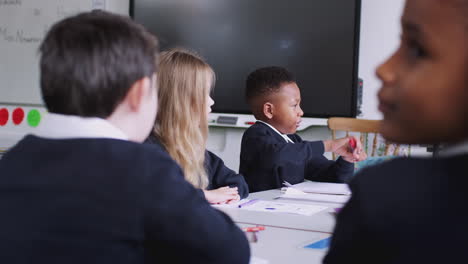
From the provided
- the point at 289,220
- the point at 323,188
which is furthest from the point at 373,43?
the point at 289,220

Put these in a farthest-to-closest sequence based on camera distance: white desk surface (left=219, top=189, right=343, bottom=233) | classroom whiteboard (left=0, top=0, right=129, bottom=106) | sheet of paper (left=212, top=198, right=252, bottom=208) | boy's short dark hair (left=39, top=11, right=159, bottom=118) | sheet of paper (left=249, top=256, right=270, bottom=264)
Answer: classroom whiteboard (left=0, top=0, right=129, bottom=106), sheet of paper (left=212, top=198, right=252, bottom=208), white desk surface (left=219, top=189, right=343, bottom=233), sheet of paper (left=249, top=256, right=270, bottom=264), boy's short dark hair (left=39, top=11, right=159, bottom=118)

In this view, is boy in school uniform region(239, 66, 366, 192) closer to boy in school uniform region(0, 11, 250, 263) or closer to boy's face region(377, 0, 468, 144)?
boy in school uniform region(0, 11, 250, 263)

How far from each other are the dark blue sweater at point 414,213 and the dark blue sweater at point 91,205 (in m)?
0.35

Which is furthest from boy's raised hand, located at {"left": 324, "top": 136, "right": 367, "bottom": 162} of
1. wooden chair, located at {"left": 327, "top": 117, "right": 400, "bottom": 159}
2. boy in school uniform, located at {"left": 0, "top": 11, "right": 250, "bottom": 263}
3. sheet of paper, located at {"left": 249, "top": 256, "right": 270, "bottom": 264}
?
boy in school uniform, located at {"left": 0, "top": 11, "right": 250, "bottom": 263}

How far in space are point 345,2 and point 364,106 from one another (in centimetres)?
64

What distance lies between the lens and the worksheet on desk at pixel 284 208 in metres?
1.54

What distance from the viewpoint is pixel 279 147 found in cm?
Result: 226

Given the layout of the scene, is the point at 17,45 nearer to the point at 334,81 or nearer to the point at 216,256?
the point at 334,81

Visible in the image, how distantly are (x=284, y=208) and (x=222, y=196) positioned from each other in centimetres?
22

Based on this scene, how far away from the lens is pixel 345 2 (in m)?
3.18

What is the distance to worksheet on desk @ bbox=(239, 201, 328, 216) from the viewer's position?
5.06 feet

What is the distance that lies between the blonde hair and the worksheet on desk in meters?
0.23

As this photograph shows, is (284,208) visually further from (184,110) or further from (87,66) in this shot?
(87,66)

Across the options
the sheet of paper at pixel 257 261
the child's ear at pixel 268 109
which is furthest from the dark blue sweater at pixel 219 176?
the sheet of paper at pixel 257 261
